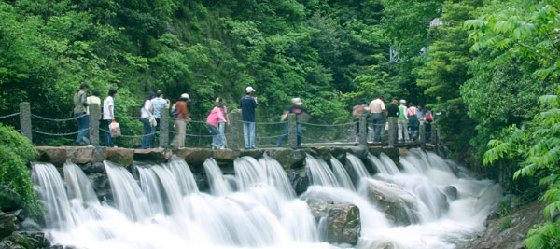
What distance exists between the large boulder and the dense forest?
12.9 feet

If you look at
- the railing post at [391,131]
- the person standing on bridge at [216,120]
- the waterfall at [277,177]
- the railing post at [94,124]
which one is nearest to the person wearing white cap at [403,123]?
the railing post at [391,131]

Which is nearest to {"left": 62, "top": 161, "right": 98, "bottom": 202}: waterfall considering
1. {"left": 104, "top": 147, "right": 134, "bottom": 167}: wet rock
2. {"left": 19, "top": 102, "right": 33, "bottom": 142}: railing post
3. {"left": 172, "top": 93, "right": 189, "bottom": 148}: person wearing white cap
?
{"left": 104, "top": 147, "right": 134, "bottom": 167}: wet rock

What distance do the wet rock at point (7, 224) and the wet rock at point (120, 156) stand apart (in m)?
3.93

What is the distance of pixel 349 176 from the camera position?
84.0 feet

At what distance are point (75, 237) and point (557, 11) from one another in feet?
33.2

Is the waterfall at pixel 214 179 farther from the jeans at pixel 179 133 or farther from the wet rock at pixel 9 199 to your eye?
the wet rock at pixel 9 199

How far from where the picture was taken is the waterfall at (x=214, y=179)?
838 inches

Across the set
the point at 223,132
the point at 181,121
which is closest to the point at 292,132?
the point at 223,132

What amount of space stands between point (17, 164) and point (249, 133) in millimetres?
9394

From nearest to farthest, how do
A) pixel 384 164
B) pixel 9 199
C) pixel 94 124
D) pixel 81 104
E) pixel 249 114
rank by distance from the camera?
pixel 9 199 → pixel 94 124 → pixel 81 104 → pixel 249 114 → pixel 384 164

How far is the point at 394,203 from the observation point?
23.1m

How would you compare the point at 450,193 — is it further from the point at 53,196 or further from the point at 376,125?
the point at 53,196

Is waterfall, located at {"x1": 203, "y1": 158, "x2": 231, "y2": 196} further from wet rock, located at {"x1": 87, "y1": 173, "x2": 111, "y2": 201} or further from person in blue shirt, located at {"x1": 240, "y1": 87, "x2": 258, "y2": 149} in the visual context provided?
wet rock, located at {"x1": 87, "y1": 173, "x2": 111, "y2": 201}

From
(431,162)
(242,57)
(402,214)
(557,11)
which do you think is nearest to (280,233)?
(402,214)
